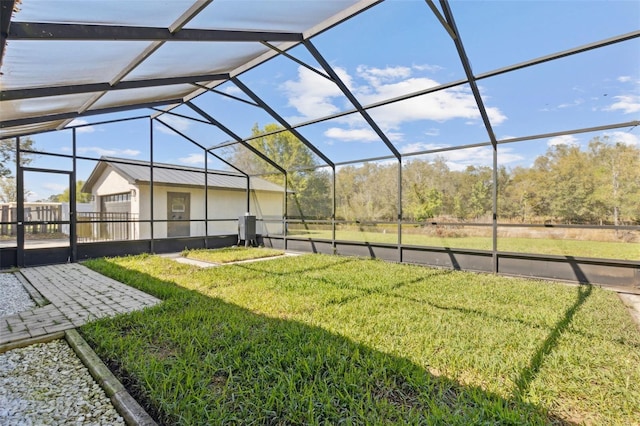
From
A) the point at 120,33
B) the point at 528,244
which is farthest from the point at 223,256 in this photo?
the point at 528,244

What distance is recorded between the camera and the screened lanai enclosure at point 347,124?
3.33 m

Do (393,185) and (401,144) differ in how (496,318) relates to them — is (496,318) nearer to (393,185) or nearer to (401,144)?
(401,144)

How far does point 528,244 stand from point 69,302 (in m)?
7.37

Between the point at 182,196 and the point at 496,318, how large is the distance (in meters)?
8.91

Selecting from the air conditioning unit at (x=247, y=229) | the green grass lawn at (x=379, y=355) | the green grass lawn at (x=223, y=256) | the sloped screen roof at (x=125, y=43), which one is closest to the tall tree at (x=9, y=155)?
the sloped screen roof at (x=125, y=43)

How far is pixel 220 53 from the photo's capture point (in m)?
4.18

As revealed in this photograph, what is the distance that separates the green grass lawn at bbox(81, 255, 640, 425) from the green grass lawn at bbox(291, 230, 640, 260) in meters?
1.11

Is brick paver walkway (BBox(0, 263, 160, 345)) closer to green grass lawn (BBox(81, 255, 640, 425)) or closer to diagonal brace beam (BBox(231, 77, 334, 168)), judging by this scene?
green grass lawn (BBox(81, 255, 640, 425))

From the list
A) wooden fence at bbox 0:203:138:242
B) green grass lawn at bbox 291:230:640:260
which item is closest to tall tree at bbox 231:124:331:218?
green grass lawn at bbox 291:230:640:260

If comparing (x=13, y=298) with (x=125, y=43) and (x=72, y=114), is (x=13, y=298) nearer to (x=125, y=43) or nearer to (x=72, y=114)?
(x=72, y=114)

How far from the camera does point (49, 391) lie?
1.84 metres

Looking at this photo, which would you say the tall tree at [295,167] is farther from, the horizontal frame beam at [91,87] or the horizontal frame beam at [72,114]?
the horizontal frame beam at [91,87]

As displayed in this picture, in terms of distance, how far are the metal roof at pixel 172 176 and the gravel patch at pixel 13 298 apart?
325 centimetres

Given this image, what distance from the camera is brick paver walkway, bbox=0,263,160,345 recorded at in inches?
109
